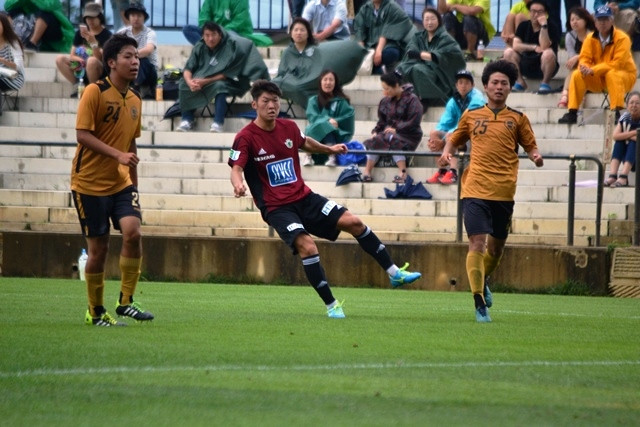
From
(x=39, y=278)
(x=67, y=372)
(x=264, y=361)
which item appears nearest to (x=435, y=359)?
(x=264, y=361)

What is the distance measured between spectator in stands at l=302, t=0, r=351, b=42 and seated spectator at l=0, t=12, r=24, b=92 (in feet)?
15.9

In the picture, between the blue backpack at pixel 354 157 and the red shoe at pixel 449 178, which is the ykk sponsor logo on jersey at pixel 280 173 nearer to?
the red shoe at pixel 449 178

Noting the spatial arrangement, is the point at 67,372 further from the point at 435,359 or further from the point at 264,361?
the point at 435,359

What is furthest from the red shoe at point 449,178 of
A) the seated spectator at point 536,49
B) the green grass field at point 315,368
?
the green grass field at point 315,368

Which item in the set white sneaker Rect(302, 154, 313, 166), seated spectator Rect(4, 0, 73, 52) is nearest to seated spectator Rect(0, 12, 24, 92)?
seated spectator Rect(4, 0, 73, 52)

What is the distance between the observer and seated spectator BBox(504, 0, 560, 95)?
2142cm

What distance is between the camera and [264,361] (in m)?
7.77

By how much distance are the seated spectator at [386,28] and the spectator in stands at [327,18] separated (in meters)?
0.45

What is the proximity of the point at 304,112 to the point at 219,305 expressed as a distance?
9.36 m

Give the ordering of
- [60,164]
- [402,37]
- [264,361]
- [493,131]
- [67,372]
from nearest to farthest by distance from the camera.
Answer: [67,372], [264,361], [493,131], [60,164], [402,37]

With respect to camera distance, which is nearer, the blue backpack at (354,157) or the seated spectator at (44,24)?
the blue backpack at (354,157)

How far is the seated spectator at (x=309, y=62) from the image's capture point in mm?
21406

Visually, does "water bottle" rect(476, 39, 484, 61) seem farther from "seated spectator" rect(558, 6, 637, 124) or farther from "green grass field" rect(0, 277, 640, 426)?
"green grass field" rect(0, 277, 640, 426)

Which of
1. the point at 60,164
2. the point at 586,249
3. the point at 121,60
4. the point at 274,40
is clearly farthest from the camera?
the point at 274,40
